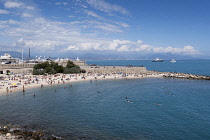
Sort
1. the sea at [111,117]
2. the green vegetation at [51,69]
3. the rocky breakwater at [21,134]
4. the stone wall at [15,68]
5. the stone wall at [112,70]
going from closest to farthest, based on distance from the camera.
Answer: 1. the rocky breakwater at [21,134]
2. the sea at [111,117]
3. the green vegetation at [51,69]
4. the stone wall at [15,68]
5. the stone wall at [112,70]

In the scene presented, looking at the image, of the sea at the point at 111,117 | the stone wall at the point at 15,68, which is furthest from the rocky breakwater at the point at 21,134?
the stone wall at the point at 15,68

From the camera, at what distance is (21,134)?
1889 centimetres

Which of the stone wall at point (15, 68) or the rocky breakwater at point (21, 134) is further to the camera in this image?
the stone wall at point (15, 68)

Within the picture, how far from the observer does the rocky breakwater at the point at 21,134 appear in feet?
59.1

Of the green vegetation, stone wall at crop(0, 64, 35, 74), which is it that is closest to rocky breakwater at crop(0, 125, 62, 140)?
the green vegetation

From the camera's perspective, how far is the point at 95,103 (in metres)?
33.3

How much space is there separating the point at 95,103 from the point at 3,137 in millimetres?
17587

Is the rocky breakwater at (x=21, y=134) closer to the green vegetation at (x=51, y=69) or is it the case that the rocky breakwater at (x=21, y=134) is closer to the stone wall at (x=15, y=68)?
the green vegetation at (x=51, y=69)

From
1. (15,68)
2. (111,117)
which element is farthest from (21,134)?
(15,68)

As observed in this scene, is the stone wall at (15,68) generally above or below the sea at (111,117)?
above

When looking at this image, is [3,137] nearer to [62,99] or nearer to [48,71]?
[62,99]

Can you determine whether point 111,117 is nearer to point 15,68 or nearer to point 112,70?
point 15,68

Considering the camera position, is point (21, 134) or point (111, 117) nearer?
point (21, 134)

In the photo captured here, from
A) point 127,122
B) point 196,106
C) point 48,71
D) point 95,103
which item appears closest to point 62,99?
point 95,103
